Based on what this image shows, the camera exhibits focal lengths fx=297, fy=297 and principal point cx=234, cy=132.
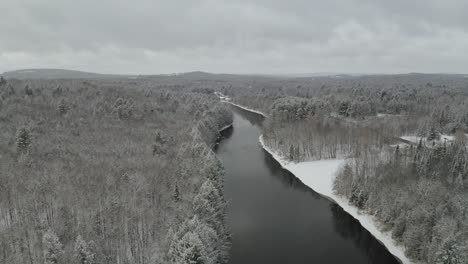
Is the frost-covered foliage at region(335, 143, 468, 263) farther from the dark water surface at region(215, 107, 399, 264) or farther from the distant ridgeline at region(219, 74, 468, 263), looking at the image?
the dark water surface at region(215, 107, 399, 264)

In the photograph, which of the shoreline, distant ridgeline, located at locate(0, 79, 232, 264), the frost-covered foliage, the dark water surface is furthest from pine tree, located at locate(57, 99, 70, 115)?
the frost-covered foliage

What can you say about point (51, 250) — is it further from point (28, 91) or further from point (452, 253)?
point (28, 91)

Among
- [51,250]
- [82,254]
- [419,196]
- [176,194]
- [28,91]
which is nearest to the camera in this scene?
Result: [82,254]

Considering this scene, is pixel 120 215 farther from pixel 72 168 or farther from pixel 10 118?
pixel 10 118

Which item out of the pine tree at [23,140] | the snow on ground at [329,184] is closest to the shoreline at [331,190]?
the snow on ground at [329,184]

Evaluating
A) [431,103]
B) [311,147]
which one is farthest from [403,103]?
[311,147]

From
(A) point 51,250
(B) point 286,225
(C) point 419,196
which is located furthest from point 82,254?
(C) point 419,196
